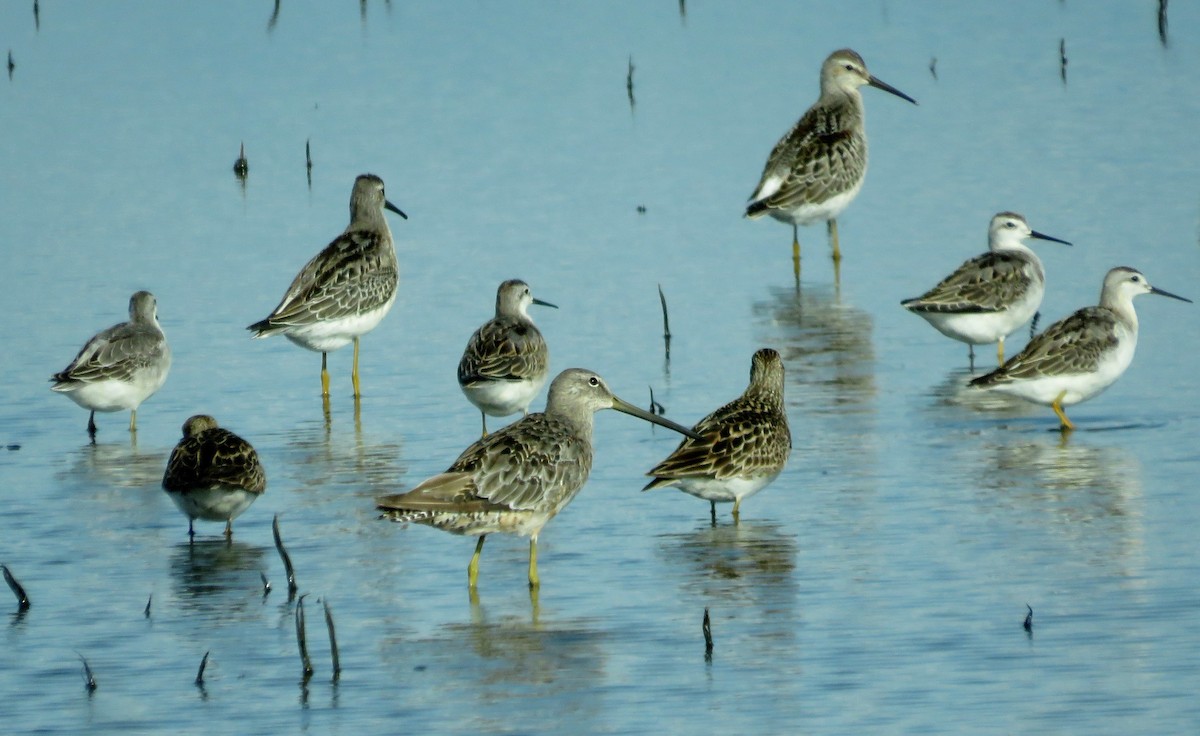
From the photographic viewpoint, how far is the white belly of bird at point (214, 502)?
37.0 ft

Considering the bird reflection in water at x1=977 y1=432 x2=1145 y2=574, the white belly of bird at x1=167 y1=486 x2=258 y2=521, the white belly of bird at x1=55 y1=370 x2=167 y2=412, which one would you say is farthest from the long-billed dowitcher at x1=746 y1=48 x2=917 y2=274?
the white belly of bird at x1=167 y1=486 x2=258 y2=521

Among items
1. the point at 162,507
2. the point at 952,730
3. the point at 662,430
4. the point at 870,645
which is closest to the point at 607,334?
the point at 662,430

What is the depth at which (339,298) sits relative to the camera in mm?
15570

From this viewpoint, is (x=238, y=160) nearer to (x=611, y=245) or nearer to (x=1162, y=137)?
(x=611, y=245)

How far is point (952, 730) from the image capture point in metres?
8.27

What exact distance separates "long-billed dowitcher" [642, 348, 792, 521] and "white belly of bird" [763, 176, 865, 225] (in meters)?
7.38

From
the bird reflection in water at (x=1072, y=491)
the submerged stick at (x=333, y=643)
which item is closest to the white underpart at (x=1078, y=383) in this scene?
the bird reflection in water at (x=1072, y=491)

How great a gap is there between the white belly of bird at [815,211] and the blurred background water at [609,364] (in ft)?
1.45

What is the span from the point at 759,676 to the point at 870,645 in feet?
1.99

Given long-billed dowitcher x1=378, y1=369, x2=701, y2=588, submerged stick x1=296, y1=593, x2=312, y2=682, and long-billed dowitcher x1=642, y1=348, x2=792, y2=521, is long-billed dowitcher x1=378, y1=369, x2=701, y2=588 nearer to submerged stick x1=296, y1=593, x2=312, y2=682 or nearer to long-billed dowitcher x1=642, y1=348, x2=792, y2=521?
long-billed dowitcher x1=642, y1=348, x2=792, y2=521

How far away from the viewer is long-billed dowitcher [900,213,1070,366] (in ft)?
50.5

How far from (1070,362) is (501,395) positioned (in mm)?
3714

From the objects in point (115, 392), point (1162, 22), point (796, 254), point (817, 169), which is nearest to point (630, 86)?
point (817, 169)

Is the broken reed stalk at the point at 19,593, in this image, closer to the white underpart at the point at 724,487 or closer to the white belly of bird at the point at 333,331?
the white underpart at the point at 724,487
